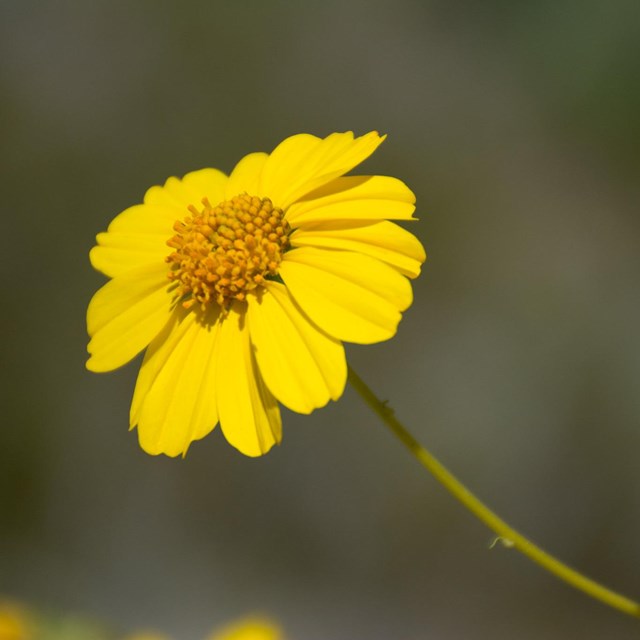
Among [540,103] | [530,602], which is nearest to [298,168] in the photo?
[530,602]

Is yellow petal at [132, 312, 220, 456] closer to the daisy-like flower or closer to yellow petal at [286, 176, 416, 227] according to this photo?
the daisy-like flower

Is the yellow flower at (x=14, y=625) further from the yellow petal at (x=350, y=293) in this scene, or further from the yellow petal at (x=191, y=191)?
the yellow petal at (x=191, y=191)

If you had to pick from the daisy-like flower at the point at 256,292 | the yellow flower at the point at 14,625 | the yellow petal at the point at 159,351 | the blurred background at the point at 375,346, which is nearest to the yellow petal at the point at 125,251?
the daisy-like flower at the point at 256,292

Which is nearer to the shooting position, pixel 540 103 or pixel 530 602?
pixel 530 602

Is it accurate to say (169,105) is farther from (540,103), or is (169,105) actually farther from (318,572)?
(318,572)

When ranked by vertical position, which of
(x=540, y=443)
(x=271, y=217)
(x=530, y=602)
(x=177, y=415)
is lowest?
(x=530, y=602)

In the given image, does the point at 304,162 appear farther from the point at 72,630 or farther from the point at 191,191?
the point at 72,630

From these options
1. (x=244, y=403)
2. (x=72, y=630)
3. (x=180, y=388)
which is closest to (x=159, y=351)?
(x=180, y=388)
